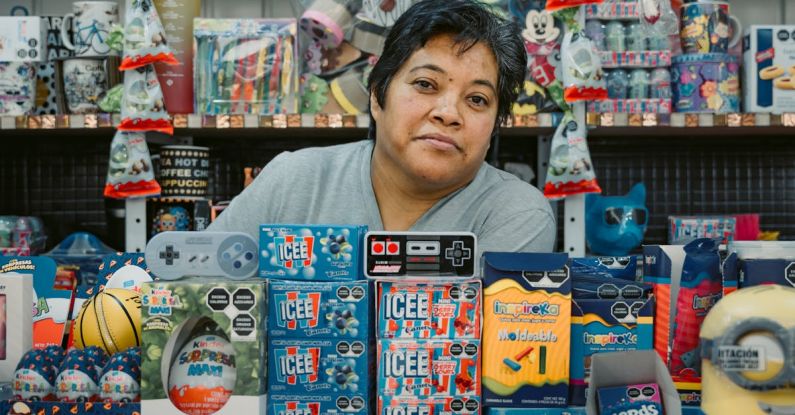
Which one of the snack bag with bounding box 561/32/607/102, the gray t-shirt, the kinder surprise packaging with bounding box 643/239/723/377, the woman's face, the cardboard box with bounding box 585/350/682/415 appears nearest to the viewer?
the cardboard box with bounding box 585/350/682/415

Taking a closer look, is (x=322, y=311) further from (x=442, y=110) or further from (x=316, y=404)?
(x=442, y=110)

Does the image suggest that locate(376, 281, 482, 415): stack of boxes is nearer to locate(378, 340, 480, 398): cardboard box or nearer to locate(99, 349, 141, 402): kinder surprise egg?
locate(378, 340, 480, 398): cardboard box

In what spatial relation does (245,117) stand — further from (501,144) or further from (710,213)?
(710,213)

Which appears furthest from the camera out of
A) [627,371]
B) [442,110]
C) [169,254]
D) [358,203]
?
[358,203]

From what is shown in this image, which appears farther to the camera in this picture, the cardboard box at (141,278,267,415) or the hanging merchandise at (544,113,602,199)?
the hanging merchandise at (544,113,602,199)

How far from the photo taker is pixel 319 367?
1.02m

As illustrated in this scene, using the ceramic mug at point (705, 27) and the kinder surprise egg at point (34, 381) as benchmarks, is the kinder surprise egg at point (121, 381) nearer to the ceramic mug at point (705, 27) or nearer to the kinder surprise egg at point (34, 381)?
the kinder surprise egg at point (34, 381)

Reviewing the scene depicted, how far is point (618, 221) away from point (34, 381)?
6.70 feet

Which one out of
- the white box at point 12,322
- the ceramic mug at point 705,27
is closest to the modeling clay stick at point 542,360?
the white box at point 12,322

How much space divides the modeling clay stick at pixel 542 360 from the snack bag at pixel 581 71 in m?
1.60

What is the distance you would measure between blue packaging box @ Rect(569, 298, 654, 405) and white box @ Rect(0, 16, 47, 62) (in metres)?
2.26

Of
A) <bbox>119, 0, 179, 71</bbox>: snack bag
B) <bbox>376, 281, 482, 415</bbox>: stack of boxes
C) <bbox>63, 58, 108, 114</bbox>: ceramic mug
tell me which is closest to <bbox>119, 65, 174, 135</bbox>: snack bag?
<bbox>119, 0, 179, 71</bbox>: snack bag

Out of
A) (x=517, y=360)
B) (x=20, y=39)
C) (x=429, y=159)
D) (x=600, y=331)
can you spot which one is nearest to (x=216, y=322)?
(x=517, y=360)

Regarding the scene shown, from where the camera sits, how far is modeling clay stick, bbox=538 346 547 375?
102cm
